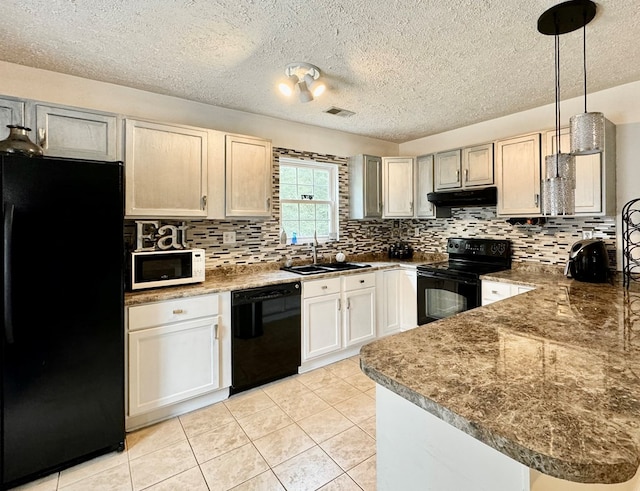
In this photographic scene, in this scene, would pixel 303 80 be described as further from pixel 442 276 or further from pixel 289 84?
pixel 442 276

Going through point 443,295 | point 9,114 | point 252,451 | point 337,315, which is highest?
point 9,114

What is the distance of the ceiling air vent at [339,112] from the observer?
2.97 metres

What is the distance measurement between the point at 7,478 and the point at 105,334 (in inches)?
31.0

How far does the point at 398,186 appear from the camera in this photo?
12.5ft

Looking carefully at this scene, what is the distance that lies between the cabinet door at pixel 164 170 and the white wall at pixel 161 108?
0.88 ft

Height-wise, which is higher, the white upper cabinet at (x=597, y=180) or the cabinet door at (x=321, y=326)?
the white upper cabinet at (x=597, y=180)

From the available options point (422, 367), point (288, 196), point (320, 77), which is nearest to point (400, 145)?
point (288, 196)

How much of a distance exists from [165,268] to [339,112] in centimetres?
205

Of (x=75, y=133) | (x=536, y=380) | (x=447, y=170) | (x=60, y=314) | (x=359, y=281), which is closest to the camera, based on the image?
(x=536, y=380)

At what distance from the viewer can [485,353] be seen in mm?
1068

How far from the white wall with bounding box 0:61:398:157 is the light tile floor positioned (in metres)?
2.26

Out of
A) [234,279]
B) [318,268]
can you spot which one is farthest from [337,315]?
[234,279]

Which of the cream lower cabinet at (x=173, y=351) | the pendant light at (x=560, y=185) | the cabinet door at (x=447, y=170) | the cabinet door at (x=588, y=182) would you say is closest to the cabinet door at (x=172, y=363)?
the cream lower cabinet at (x=173, y=351)

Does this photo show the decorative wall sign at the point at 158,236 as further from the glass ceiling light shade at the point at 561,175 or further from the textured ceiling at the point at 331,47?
the glass ceiling light shade at the point at 561,175
